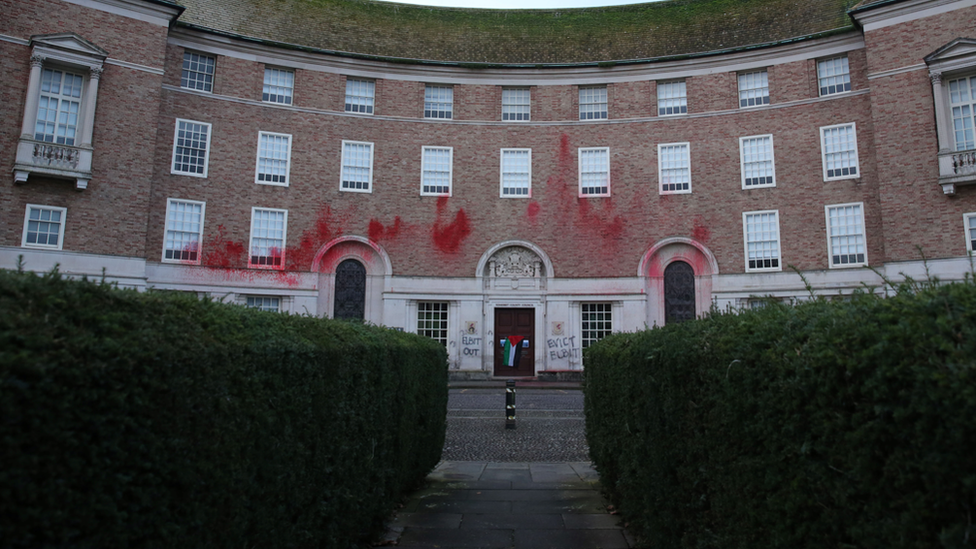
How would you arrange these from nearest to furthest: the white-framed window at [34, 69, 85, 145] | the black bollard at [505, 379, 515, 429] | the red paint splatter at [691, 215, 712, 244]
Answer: the black bollard at [505, 379, 515, 429] < the white-framed window at [34, 69, 85, 145] < the red paint splatter at [691, 215, 712, 244]

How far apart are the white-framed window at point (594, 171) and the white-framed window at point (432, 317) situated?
830 cm

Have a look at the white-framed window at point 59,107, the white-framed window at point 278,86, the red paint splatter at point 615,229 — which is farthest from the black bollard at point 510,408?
the white-framed window at point 59,107

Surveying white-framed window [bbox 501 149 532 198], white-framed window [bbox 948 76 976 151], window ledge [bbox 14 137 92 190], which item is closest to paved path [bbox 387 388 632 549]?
white-framed window [bbox 501 149 532 198]

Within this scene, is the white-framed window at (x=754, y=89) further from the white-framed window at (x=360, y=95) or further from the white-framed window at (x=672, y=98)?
the white-framed window at (x=360, y=95)

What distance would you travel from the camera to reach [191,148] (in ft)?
83.0

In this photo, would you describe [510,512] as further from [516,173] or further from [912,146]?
[912,146]

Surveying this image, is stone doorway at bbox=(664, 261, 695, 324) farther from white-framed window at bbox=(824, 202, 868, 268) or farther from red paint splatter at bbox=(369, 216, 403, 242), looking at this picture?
red paint splatter at bbox=(369, 216, 403, 242)

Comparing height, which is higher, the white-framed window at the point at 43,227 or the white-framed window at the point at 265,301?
the white-framed window at the point at 43,227

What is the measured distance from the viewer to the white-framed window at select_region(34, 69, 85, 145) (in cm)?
2181

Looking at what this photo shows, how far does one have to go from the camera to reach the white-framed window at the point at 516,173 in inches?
1098

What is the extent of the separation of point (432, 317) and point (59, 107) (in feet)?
53.8

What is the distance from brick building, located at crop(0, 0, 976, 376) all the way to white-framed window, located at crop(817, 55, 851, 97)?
0.26 ft

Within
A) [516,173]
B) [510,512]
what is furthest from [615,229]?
[510,512]

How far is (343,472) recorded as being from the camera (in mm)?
4844
